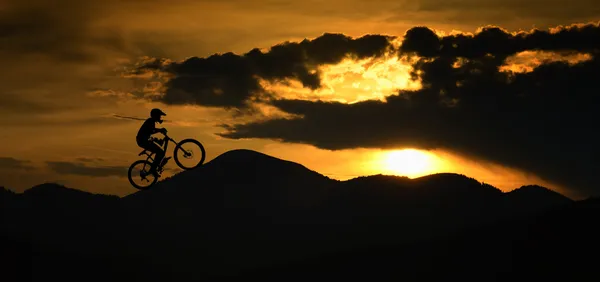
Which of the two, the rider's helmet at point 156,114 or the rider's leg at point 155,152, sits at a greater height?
the rider's helmet at point 156,114

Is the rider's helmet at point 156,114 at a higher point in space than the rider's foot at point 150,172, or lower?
higher

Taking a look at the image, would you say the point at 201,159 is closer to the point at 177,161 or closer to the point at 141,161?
the point at 177,161

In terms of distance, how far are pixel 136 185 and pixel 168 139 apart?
3.14 metres

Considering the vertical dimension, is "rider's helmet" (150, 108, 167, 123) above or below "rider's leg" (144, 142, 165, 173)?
above

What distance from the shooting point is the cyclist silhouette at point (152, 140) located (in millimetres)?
40022

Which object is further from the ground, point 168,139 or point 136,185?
point 168,139

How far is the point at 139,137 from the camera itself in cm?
4072

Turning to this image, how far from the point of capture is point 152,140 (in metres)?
41.7

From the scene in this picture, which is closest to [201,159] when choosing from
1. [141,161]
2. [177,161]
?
[177,161]

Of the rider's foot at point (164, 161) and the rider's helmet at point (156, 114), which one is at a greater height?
→ the rider's helmet at point (156, 114)

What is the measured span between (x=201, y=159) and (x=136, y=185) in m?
3.34

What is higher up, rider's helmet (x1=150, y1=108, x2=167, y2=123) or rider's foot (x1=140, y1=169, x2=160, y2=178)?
rider's helmet (x1=150, y1=108, x2=167, y2=123)

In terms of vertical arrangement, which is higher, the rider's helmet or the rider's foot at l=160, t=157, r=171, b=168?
the rider's helmet

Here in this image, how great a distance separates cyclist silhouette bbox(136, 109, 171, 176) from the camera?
40022 mm
